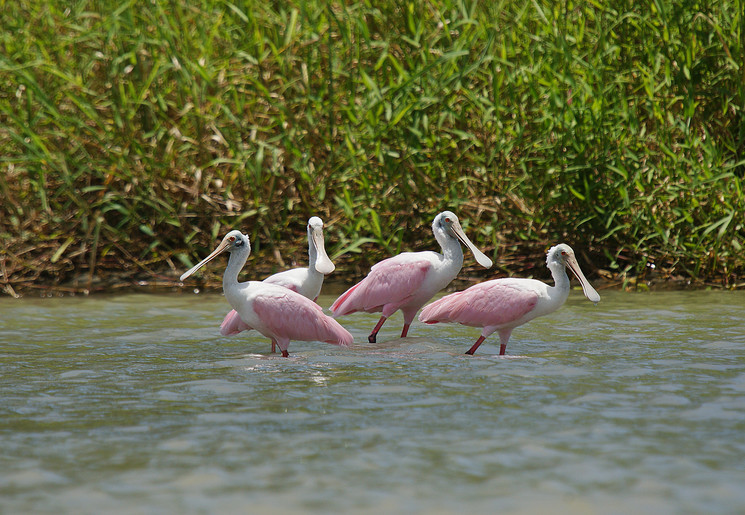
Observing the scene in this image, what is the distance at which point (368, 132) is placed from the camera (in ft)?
28.7

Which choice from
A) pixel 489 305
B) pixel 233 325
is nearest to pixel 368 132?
pixel 233 325

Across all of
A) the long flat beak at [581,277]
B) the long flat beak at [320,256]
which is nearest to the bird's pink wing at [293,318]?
the long flat beak at [320,256]

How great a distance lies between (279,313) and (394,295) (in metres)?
0.94

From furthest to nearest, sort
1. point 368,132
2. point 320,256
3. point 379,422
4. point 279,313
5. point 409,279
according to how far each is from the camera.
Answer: point 368,132
point 320,256
point 409,279
point 279,313
point 379,422

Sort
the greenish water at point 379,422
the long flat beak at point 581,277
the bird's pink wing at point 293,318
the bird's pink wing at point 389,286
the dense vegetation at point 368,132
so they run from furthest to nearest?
1. the dense vegetation at point 368,132
2. the bird's pink wing at point 389,286
3. the long flat beak at point 581,277
4. the bird's pink wing at point 293,318
5. the greenish water at point 379,422

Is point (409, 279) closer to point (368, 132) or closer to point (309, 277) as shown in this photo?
point (309, 277)

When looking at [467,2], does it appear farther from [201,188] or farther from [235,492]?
[235,492]

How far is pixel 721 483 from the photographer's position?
11.6ft

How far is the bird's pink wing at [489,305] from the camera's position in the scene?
618 cm

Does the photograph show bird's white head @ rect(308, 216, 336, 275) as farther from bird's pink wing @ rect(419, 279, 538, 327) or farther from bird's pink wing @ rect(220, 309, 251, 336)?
bird's pink wing @ rect(419, 279, 538, 327)

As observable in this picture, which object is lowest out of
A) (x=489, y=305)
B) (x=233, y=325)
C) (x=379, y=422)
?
(x=379, y=422)

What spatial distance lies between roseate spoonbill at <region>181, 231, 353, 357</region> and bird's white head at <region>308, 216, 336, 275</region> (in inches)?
19.3

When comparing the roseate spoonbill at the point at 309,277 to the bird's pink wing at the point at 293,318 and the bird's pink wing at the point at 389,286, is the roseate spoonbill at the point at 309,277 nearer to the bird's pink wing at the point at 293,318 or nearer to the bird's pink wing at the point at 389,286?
the bird's pink wing at the point at 389,286

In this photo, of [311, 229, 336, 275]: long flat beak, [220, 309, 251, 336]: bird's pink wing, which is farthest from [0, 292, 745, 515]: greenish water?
[311, 229, 336, 275]: long flat beak
